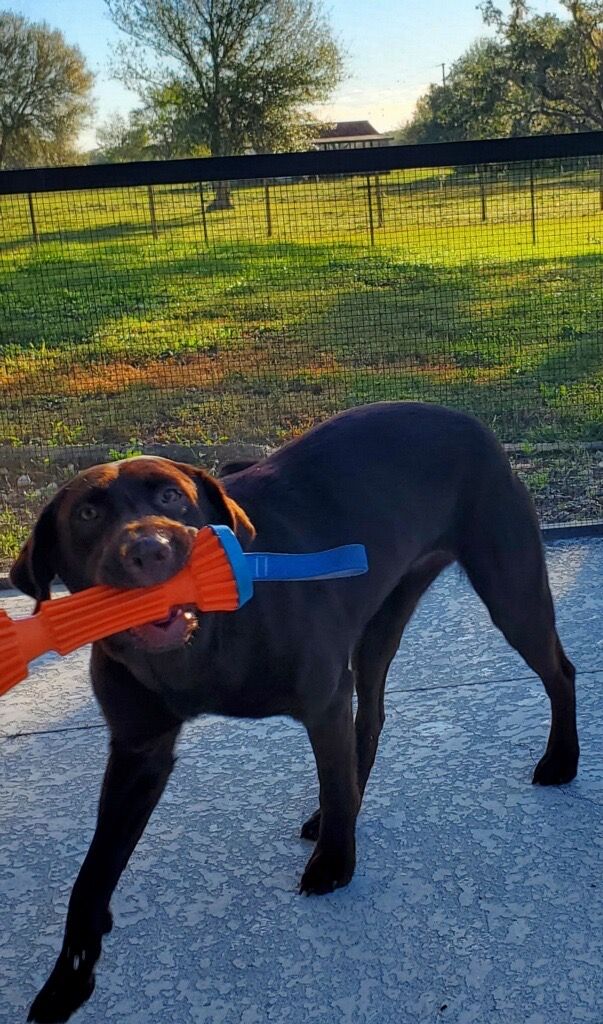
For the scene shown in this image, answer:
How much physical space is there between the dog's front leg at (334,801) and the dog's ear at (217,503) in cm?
43

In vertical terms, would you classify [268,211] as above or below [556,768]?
above

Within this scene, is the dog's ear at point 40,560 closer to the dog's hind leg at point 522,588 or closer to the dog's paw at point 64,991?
the dog's paw at point 64,991

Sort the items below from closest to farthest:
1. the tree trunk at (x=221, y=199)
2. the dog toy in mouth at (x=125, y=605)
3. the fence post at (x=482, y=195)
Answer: the dog toy in mouth at (x=125, y=605) → the tree trunk at (x=221, y=199) → the fence post at (x=482, y=195)

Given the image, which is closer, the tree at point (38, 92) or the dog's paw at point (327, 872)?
the dog's paw at point (327, 872)

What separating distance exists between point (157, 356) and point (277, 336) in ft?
3.15

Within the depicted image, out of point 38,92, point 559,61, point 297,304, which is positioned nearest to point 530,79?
point 559,61

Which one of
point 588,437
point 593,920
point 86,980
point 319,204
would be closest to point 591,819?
point 593,920

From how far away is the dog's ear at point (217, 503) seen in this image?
2268 mm

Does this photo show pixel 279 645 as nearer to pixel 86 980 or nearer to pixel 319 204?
pixel 86 980

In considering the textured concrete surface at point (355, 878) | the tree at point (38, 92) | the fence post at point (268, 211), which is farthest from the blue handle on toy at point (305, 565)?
the tree at point (38, 92)

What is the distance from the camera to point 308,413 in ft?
22.1

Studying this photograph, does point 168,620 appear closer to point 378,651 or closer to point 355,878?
point 355,878

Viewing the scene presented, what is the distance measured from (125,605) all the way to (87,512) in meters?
0.28

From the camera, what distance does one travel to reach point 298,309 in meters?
8.77
